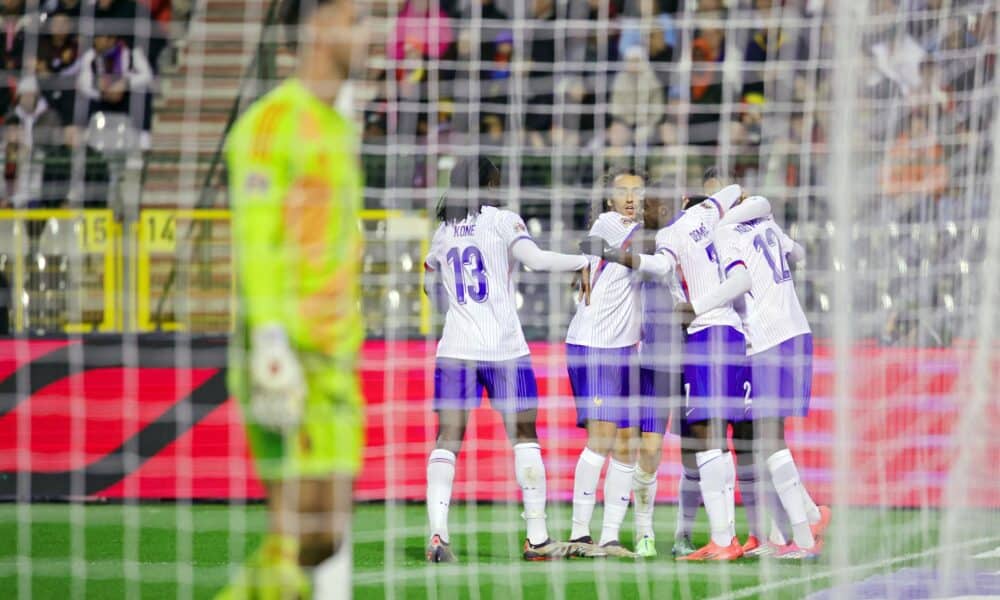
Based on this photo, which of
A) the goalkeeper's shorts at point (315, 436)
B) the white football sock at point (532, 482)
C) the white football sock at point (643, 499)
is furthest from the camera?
A: the white football sock at point (643, 499)

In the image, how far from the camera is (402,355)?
1088cm

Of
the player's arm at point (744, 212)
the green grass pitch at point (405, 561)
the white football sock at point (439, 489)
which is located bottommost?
the green grass pitch at point (405, 561)

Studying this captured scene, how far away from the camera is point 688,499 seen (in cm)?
890

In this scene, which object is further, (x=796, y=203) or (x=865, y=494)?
(x=796, y=203)

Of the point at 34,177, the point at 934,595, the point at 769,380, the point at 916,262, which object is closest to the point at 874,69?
the point at 916,262

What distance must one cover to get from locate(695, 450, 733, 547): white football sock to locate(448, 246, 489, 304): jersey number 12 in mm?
1431

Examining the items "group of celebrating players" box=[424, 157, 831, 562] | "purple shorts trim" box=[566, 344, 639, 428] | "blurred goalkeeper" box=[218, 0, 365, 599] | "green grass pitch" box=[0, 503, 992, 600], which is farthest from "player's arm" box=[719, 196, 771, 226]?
"blurred goalkeeper" box=[218, 0, 365, 599]

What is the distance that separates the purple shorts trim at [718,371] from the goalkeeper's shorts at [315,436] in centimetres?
442

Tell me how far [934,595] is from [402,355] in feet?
15.1

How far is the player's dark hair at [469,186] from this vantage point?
849 cm

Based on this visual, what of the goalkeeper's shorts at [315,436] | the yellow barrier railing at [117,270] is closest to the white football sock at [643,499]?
the yellow barrier railing at [117,270]

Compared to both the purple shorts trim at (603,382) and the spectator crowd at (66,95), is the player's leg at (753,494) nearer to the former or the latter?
the purple shorts trim at (603,382)

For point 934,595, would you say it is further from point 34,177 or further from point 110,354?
point 34,177

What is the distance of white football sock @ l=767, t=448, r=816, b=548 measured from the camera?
8.48m
